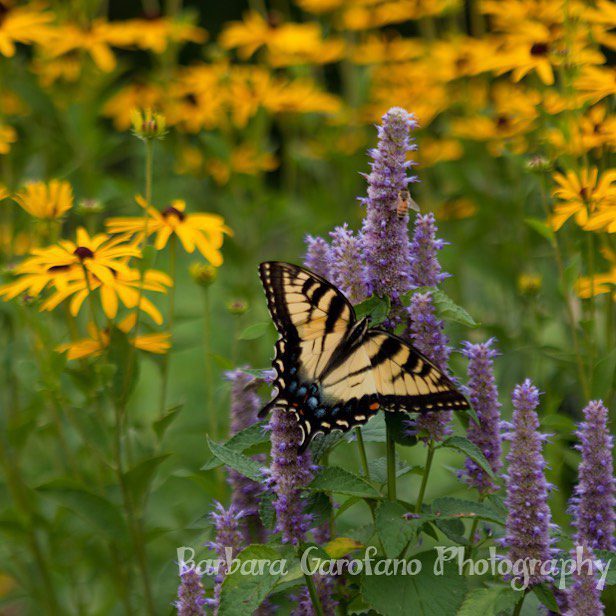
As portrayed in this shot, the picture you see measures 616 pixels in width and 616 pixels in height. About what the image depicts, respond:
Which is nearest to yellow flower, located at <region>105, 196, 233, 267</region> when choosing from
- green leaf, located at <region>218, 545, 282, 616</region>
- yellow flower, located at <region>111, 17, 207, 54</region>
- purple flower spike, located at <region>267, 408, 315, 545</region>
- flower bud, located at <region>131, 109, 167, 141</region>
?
flower bud, located at <region>131, 109, 167, 141</region>

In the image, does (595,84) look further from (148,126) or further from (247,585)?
(247,585)

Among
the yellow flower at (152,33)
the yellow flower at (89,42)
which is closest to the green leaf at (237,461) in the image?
the yellow flower at (89,42)

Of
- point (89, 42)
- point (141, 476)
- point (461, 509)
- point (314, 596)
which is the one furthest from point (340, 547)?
point (89, 42)

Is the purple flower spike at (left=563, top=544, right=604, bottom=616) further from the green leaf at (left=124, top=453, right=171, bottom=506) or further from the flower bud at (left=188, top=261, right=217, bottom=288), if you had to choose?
the flower bud at (left=188, top=261, right=217, bottom=288)

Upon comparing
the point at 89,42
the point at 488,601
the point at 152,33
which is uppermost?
the point at 152,33

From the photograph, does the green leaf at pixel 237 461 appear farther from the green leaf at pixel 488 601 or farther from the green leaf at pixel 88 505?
the green leaf at pixel 88 505

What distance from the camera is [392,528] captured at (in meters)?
1.28

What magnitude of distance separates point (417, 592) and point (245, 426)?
1.21 ft

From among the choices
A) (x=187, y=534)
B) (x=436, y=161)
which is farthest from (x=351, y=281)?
(x=436, y=161)

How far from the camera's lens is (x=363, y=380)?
1.38m

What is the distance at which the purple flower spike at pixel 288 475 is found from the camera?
132cm

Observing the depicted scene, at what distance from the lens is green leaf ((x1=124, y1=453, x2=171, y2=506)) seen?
5.86 feet

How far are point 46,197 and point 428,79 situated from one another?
1925mm

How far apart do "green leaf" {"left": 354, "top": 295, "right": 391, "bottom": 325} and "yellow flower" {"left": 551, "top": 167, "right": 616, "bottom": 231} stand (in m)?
0.63
